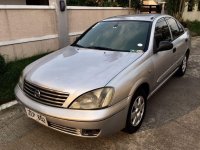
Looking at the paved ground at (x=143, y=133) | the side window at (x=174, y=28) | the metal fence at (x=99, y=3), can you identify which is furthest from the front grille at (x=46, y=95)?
the metal fence at (x=99, y=3)

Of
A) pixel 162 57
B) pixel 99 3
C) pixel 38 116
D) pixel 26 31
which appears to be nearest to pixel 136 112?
pixel 162 57

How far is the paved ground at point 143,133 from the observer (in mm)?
3084

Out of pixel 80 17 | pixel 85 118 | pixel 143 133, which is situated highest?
pixel 80 17

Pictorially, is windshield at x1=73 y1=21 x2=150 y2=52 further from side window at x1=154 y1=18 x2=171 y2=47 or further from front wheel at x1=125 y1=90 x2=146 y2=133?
front wheel at x1=125 y1=90 x2=146 y2=133

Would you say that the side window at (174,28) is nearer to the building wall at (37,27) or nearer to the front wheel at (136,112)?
the front wheel at (136,112)

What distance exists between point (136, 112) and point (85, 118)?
939mm

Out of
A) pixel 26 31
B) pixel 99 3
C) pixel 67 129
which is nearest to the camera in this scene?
pixel 67 129

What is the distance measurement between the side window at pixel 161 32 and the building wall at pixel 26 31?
4034 millimetres

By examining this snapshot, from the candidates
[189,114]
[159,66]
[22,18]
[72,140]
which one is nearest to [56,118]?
[72,140]

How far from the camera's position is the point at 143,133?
3.35 m

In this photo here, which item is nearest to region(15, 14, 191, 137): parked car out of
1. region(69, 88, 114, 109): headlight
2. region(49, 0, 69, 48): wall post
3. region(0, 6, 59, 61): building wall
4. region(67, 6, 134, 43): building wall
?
region(69, 88, 114, 109): headlight

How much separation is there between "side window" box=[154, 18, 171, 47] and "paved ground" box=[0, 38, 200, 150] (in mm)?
1095

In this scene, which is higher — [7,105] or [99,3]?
[99,3]

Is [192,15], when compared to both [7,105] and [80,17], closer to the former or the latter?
[80,17]
